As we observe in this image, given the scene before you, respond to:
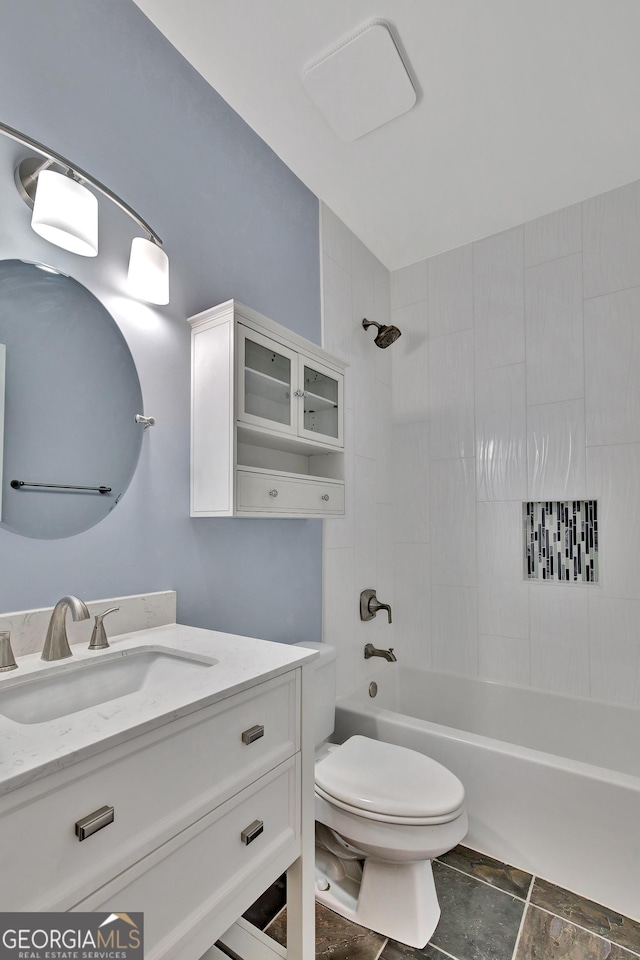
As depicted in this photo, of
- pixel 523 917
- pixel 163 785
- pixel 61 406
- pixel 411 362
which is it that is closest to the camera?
pixel 163 785

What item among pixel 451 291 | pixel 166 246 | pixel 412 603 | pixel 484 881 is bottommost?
pixel 484 881

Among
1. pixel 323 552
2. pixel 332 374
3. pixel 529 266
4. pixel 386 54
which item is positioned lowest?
pixel 323 552

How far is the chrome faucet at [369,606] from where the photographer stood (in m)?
2.30

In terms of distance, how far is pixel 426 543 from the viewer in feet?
8.35

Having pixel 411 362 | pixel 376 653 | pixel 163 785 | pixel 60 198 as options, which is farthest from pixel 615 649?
pixel 60 198

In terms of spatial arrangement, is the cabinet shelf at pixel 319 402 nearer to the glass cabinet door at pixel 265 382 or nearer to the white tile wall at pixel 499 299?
the glass cabinet door at pixel 265 382

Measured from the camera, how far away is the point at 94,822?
26.0 inches

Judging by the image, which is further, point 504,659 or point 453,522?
point 453,522

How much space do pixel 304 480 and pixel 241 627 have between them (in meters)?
0.53

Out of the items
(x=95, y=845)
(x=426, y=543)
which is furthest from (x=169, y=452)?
(x=426, y=543)

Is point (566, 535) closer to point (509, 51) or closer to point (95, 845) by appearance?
point (509, 51)

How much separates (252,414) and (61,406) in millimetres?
496

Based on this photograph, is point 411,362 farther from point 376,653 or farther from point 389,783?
point 389,783

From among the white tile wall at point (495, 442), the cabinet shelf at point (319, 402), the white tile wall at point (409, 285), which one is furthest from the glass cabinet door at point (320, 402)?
the white tile wall at point (409, 285)
